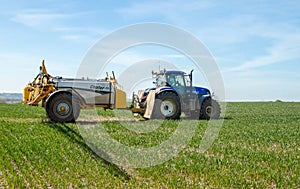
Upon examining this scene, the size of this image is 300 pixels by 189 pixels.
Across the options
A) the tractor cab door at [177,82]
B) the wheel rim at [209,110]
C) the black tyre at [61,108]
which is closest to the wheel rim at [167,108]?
the tractor cab door at [177,82]

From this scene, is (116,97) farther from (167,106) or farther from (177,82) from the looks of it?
(177,82)

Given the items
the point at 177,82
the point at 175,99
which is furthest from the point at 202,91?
the point at 175,99

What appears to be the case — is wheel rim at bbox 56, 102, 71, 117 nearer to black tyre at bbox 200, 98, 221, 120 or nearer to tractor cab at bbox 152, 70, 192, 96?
tractor cab at bbox 152, 70, 192, 96

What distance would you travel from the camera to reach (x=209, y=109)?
18484 millimetres

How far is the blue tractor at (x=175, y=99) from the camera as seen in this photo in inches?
674

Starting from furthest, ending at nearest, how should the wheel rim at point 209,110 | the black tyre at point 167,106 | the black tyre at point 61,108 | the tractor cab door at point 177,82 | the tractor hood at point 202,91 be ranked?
the wheel rim at point 209,110
the tractor hood at point 202,91
the tractor cab door at point 177,82
the black tyre at point 167,106
the black tyre at point 61,108

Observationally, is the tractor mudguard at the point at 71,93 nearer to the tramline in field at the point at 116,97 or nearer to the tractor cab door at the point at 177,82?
the tramline in field at the point at 116,97

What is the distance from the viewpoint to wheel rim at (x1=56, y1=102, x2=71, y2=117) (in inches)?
617

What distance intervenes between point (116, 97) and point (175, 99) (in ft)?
8.88

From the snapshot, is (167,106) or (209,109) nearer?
(167,106)

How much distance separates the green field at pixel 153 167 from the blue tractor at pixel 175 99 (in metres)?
4.28

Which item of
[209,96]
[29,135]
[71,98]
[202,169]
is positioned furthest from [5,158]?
[209,96]

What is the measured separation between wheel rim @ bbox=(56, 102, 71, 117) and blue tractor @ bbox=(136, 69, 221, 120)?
141 inches

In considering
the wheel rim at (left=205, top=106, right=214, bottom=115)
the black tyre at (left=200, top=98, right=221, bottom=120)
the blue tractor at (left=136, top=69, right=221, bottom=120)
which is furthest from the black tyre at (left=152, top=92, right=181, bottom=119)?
the wheel rim at (left=205, top=106, right=214, bottom=115)
